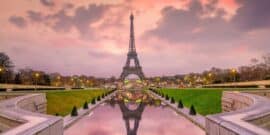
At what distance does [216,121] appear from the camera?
12.0 metres

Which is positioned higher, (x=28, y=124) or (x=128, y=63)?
(x=128, y=63)

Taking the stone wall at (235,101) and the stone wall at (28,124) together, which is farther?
the stone wall at (235,101)

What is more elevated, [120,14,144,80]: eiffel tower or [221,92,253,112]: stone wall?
[120,14,144,80]: eiffel tower

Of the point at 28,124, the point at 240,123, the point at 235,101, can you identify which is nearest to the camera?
the point at 240,123

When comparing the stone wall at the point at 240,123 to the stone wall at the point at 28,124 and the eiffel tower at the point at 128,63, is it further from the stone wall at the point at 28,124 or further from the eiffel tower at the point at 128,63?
the eiffel tower at the point at 128,63

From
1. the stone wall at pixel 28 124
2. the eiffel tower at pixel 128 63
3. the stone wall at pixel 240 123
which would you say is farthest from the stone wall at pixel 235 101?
the eiffel tower at pixel 128 63

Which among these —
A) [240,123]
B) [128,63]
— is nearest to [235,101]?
[240,123]

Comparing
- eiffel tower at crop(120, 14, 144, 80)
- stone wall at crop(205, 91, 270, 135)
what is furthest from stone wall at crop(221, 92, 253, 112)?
eiffel tower at crop(120, 14, 144, 80)

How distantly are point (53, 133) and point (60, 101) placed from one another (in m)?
23.1

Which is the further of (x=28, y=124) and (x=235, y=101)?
(x=235, y=101)

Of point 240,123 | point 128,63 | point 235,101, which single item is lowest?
point 235,101

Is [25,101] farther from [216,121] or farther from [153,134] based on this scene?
[216,121]

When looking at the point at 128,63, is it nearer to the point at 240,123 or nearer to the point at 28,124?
the point at 28,124

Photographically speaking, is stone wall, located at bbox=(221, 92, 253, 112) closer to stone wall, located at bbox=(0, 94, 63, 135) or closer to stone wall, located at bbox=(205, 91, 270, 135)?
stone wall, located at bbox=(205, 91, 270, 135)
